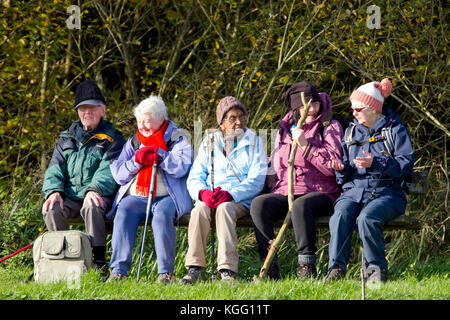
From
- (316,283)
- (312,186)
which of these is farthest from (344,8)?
(316,283)

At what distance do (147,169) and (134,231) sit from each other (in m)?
0.56

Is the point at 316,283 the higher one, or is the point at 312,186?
the point at 312,186

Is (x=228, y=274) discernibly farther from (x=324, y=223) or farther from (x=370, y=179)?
(x=370, y=179)

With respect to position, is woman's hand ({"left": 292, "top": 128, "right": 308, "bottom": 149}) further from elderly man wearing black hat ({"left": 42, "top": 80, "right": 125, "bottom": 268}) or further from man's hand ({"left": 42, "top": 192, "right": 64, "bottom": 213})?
man's hand ({"left": 42, "top": 192, "right": 64, "bottom": 213})

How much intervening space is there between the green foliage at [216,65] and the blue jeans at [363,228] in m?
1.86

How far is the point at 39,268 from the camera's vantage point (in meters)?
5.68

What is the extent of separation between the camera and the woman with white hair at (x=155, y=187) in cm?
583

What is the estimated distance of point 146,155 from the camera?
6.13 m

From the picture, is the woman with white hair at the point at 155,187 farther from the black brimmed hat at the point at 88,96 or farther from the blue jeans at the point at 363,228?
the blue jeans at the point at 363,228

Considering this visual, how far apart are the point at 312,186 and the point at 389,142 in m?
0.70

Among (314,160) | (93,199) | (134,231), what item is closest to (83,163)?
(93,199)

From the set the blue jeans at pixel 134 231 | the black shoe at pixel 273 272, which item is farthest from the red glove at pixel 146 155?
the black shoe at pixel 273 272
